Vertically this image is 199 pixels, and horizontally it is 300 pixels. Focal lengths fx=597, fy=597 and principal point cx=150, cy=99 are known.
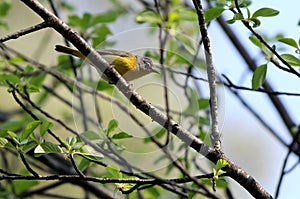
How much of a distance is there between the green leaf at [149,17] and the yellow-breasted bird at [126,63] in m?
0.31

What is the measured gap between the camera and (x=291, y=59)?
2383 mm

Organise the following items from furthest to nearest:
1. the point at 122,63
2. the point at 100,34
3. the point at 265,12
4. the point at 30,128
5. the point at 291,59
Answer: the point at 100,34
the point at 122,63
the point at 291,59
the point at 265,12
the point at 30,128

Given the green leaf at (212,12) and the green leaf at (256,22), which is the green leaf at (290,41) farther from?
the green leaf at (212,12)

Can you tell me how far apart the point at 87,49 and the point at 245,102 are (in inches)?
71.4

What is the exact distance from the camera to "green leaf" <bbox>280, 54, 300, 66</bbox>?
236 centimetres

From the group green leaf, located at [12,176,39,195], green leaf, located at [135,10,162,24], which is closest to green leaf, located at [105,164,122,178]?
green leaf, located at [12,176,39,195]

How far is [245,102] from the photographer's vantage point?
3.58m

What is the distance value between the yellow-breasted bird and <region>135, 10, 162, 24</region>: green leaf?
307 mm

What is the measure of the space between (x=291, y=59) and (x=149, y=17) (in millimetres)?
914

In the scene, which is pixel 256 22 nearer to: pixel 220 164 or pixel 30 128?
pixel 220 164

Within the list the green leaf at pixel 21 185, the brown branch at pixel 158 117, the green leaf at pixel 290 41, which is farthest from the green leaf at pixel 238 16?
the green leaf at pixel 21 185

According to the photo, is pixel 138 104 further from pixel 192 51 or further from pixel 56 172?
pixel 56 172

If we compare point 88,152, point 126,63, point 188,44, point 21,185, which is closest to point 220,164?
point 88,152

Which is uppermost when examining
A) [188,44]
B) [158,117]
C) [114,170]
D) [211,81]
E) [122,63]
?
Result: [188,44]
